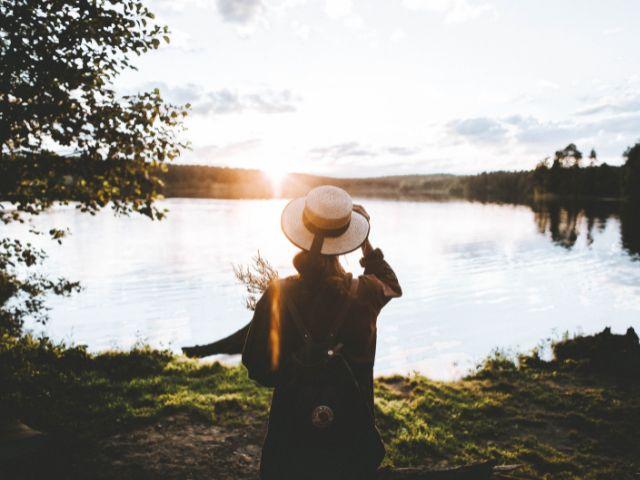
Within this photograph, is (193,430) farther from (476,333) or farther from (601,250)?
(601,250)

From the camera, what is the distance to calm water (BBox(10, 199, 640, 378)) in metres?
16.7

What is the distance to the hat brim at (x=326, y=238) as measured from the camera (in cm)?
265

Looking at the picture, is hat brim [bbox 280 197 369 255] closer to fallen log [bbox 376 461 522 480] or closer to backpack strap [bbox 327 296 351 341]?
backpack strap [bbox 327 296 351 341]

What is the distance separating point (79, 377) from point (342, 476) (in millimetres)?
8319

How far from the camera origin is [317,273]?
2602mm

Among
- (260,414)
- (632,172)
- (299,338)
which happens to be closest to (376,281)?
(299,338)

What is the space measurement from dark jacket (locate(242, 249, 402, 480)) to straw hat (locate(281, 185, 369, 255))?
0.77 ft

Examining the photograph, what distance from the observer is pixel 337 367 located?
261 cm

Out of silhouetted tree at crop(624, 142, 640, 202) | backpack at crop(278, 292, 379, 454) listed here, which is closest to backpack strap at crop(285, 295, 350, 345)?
backpack at crop(278, 292, 379, 454)

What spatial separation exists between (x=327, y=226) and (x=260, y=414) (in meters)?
6.19

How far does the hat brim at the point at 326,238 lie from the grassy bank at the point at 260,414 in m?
4.49

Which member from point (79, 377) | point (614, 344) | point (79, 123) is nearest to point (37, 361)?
point (79, 377)

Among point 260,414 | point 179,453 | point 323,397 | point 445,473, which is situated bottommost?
point 260,414

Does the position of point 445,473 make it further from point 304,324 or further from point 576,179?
point 576,179
